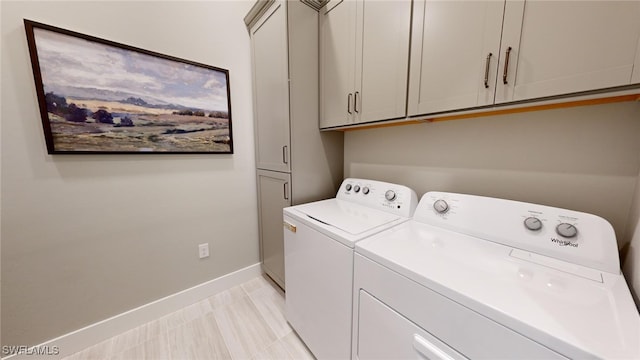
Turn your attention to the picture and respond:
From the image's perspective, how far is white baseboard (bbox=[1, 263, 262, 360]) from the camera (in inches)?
49.1

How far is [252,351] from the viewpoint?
→ 1314 mm

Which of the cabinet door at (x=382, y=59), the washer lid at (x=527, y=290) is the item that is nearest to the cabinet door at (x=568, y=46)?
the cabinet door at (x=382, y=59)

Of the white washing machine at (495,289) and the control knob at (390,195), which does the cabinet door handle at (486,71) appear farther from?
the control knob at (390,195)

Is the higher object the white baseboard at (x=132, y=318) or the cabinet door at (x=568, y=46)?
the cabinet door at (x=568, y=46)

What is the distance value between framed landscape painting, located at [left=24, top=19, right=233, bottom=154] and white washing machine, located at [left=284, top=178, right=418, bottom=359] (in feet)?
3.33

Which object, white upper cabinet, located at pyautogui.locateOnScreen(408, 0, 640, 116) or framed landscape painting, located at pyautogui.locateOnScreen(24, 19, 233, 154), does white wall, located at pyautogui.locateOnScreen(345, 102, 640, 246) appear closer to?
white upper cabinet, located at pyautogui.locateOnScreen(408, 0, 640, 116)

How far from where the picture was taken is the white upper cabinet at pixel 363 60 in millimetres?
1104

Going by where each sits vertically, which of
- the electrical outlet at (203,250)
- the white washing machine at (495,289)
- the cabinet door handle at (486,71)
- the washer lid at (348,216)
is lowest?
the electrical outlet at (203,250)

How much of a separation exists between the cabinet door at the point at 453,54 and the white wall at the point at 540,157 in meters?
0.31

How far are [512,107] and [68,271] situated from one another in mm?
2502

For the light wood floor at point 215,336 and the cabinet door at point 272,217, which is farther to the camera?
the cabinet door at point 272,217

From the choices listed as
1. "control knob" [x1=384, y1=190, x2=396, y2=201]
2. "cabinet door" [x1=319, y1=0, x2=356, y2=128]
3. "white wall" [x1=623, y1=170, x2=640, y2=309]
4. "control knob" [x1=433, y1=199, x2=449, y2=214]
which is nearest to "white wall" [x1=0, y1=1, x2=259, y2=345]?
"cabinet door" [x1=319, y1=0, x2=356, y2=128]

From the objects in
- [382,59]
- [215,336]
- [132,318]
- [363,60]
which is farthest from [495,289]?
[132,318]

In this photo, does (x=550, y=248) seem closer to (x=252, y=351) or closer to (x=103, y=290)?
(x=252, y=351)
